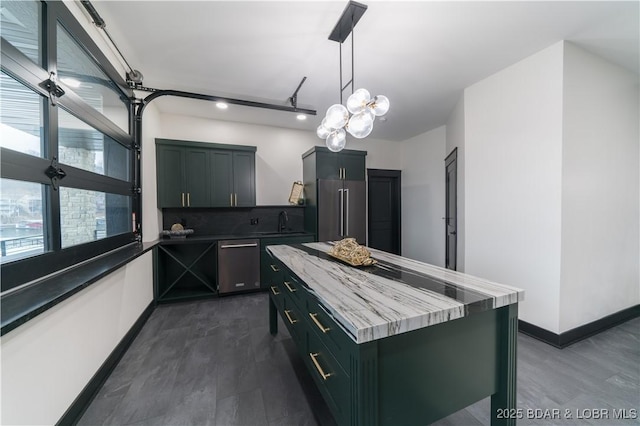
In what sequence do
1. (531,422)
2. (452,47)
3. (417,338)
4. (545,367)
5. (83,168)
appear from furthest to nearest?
1. (452,47)
2. (545,367)
3. (83,168)
4. (531,422)
5. (417,338)

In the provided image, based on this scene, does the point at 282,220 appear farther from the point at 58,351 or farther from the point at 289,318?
the point at 58,351

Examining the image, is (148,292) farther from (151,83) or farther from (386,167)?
(386,167)

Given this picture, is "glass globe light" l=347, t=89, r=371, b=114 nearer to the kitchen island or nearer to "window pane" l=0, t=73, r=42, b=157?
the kitchen island

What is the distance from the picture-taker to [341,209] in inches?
161

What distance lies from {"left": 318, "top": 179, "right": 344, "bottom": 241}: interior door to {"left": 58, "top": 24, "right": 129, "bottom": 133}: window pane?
2710 mm

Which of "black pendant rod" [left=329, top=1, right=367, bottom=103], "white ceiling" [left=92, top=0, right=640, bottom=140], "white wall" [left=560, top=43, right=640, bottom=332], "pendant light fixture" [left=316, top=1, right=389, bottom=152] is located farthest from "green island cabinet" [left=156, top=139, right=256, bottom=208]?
"white wall" [left=560, top=43, right=640, bottom=332]

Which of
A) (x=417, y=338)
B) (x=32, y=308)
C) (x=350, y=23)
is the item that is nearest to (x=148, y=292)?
(x=32, y=308)

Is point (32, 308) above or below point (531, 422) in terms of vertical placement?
above

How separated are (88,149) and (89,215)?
0.55 metres

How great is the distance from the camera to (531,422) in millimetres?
1464

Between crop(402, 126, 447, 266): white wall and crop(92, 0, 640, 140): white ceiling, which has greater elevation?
crop(92, 0, 640, 140): white ceiling

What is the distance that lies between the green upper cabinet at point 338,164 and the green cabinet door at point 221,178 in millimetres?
1427

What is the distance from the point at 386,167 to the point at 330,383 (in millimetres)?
4951

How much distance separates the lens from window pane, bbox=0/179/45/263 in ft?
3.84
